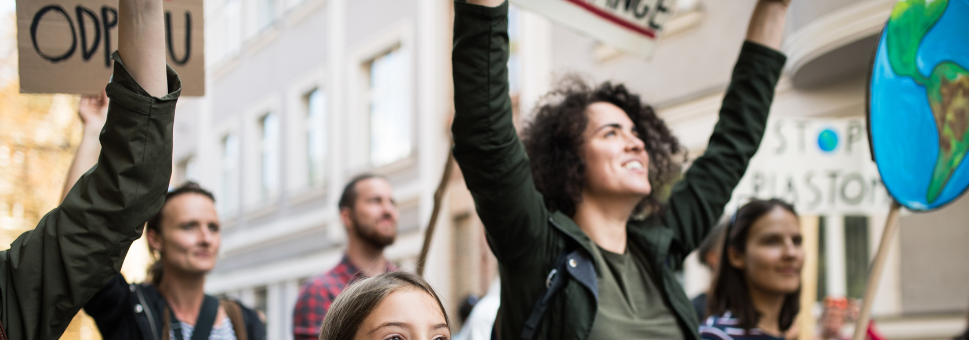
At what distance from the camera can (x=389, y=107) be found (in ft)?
50.4

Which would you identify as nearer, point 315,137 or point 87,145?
point 87,145

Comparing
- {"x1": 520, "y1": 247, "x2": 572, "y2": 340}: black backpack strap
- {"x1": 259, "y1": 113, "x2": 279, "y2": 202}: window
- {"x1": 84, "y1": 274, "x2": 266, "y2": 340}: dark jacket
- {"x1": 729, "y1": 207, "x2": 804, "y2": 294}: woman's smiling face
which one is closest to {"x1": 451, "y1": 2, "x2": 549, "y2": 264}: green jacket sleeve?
{"x1": 520, "y1": 247, "x2": 572, "y2": 340}: black backpack strap

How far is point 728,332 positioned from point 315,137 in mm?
15003

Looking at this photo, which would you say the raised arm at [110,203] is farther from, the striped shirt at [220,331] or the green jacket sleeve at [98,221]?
the striped shirt at [220,331]

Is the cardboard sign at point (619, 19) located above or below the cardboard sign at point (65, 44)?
above

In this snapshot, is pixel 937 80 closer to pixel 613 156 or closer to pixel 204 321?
pixel 613 156

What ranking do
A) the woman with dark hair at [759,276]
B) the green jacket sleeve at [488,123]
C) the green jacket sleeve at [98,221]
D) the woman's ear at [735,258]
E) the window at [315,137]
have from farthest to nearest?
1. the window at [315,137]
2. the woman's ear at [735,258]
3. the woman with dark hair at [759,276]
4. the green jacket sleeve at [488,123]
5. the green jacket sleeve at [98,221]

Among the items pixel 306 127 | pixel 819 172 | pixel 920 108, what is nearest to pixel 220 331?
pixel 920 108

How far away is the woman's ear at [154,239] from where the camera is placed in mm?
3225

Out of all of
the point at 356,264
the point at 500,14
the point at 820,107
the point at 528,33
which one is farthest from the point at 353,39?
the point at 500,14

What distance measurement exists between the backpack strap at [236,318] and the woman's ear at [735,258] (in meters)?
1.69

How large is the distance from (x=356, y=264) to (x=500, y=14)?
249cm

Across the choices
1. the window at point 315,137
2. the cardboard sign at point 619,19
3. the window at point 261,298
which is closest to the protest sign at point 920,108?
the cardboard sign at point 619,19

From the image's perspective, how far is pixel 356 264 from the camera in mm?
4273
